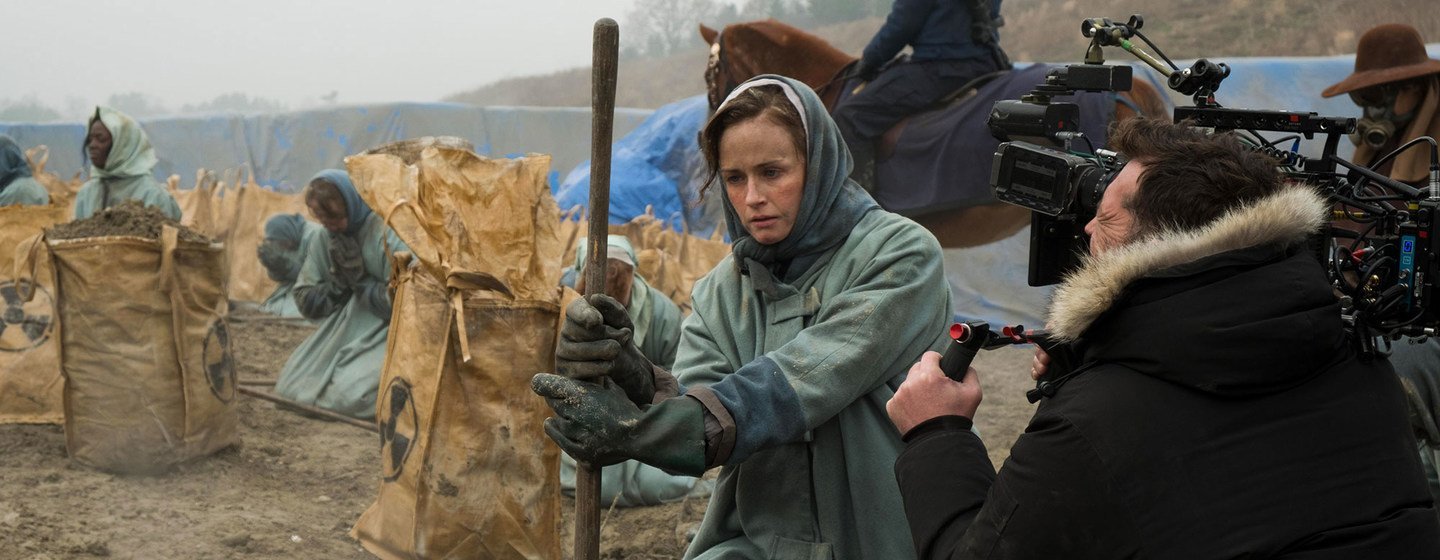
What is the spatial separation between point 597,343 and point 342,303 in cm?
586

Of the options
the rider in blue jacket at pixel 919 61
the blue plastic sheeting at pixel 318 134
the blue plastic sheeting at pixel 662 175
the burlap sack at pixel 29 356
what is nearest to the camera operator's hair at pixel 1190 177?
the rider in blue jacket at pixel 919 61

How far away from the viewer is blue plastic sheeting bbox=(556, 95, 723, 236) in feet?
35.9

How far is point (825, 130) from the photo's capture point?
2.44 meters

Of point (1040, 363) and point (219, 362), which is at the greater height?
point (1040, 363)

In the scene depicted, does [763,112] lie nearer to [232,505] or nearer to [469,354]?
[469,354]

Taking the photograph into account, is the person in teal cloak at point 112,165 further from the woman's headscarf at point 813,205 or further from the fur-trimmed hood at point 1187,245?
the fur-trimmed hood at point 1187,245

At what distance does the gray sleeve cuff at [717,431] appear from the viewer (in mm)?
2143

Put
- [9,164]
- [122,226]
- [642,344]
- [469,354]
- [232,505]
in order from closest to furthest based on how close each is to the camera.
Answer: [469,354]
[232,505]
[122,226]
[642,344]
[9,164]

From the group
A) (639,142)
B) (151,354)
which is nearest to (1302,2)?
(639,142)

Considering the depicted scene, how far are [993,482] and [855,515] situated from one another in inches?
25.4

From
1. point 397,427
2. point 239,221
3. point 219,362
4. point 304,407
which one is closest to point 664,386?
point 397,427

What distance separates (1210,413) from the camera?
1.52m

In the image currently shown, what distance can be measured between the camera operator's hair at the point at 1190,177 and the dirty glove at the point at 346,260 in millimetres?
6133

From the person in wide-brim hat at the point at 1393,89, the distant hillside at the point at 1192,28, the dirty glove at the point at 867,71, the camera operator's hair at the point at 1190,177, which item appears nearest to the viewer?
the camera operator's hair at the point at 1190,177
